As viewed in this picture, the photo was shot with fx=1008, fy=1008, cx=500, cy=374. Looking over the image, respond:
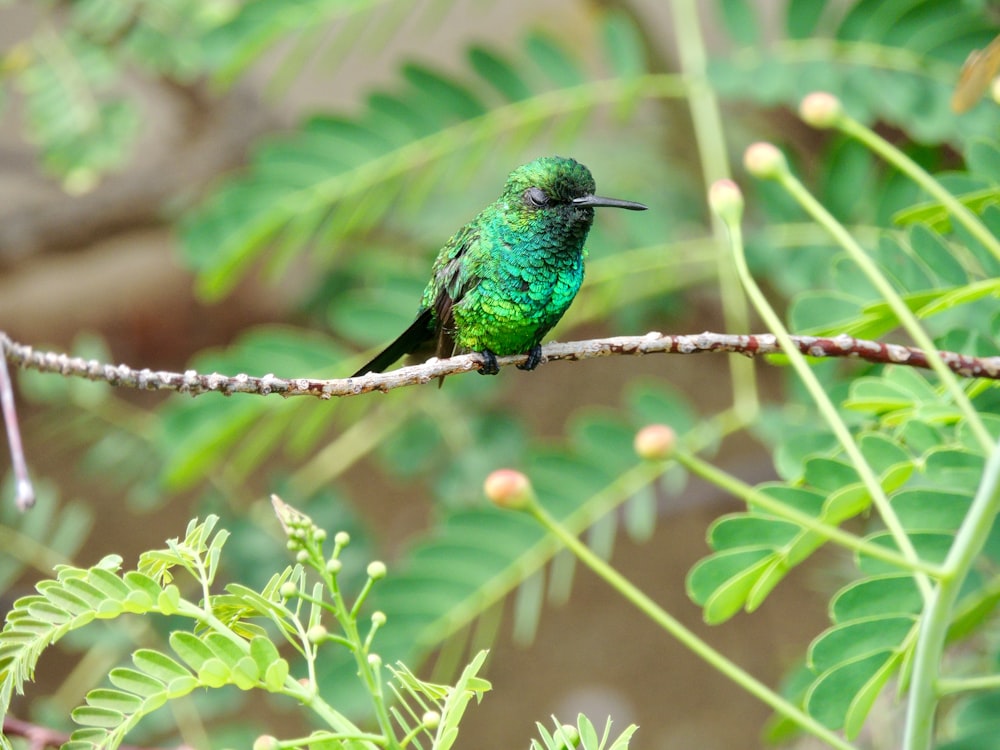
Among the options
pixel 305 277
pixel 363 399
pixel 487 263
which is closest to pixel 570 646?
pixel 305 277

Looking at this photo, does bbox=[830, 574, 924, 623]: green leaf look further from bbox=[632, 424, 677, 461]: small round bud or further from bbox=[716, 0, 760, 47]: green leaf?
bbox=[716, 0, 760, 47]: green leaf

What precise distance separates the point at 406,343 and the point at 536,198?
321 millimetres

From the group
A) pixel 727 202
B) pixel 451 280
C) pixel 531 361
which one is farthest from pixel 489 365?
pixel 727 202

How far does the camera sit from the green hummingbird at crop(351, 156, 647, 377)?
1627 millimetres

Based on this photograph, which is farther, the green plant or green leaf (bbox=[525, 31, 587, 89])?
green leaf (bbox=[525, 31, 587, 89])

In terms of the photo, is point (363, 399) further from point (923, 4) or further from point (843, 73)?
point (923, 4)

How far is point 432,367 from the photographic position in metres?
1.25

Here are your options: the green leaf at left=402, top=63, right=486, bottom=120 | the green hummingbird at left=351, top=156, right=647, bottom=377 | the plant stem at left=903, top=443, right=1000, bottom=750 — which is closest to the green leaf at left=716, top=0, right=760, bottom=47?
the green leaf at left=402, top=63, right=486, bottom=120

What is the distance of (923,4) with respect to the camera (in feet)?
7.43

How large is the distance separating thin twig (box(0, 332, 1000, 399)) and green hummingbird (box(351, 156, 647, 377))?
1.40ft

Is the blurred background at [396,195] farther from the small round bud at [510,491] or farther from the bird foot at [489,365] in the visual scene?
the small round bud at [510,491]

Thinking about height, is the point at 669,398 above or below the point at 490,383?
below

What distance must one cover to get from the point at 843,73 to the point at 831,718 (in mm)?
1721

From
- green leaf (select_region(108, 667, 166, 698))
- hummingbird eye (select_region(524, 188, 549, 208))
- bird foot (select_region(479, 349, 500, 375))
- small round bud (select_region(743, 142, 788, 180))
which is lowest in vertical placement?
green leaf (select_region(108, 667, 166, 698))
